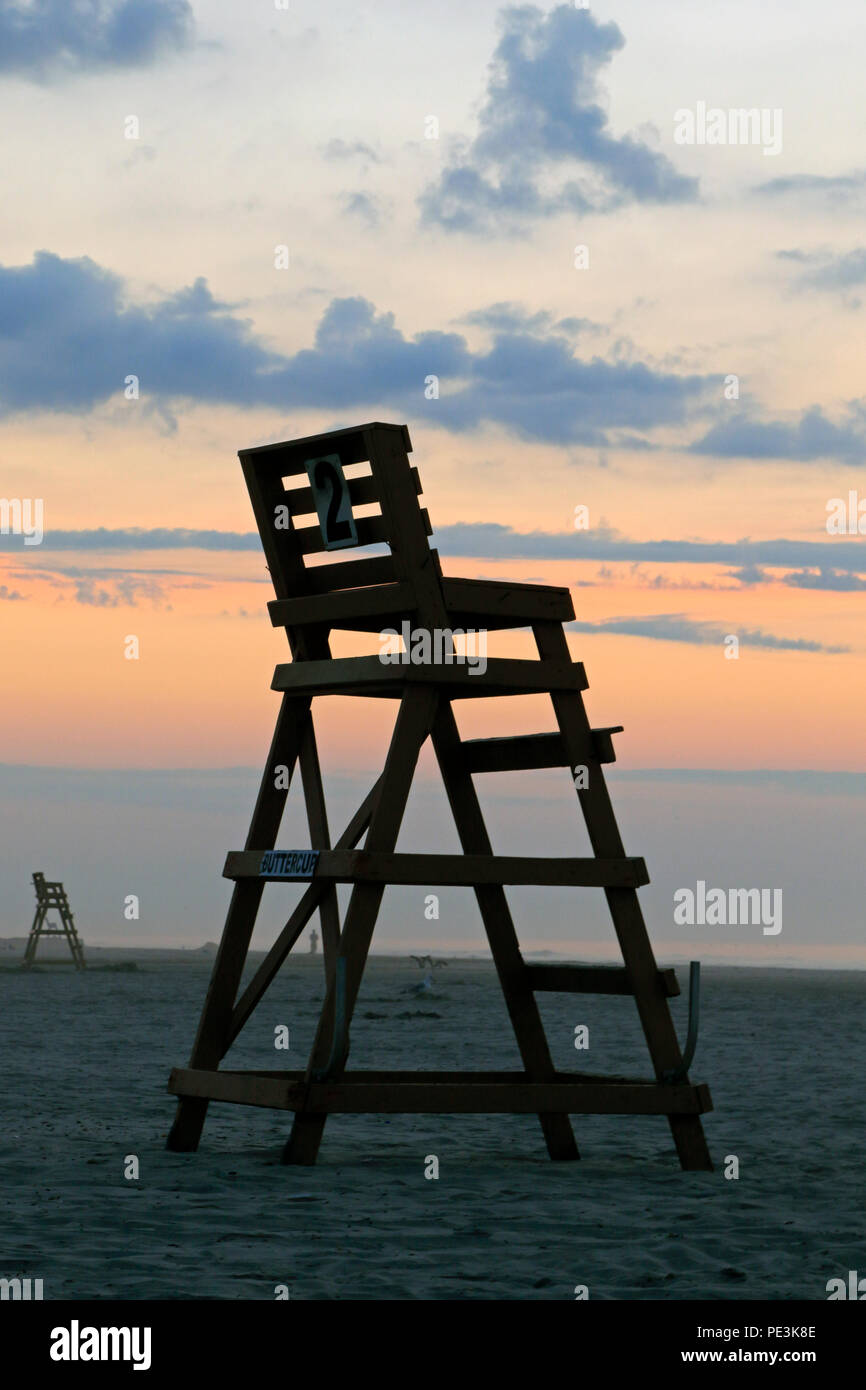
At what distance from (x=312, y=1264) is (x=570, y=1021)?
17.8m

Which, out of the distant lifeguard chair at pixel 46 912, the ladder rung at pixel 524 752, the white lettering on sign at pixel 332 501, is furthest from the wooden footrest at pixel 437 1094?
the distant lifeguard chair at pixel 46 912

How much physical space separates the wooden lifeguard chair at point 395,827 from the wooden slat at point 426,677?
0.4 inches

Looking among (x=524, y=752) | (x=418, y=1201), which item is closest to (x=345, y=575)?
(x=524, y=752)

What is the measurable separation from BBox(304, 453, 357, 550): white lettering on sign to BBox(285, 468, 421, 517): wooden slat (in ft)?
0.12

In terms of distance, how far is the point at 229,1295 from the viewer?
609cm

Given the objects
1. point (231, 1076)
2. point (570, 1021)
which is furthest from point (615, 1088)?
point (570, 1021)

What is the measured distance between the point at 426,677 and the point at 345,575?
0.98 m

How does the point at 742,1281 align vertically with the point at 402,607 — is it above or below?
below

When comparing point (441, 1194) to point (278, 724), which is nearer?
point (441, 1194)

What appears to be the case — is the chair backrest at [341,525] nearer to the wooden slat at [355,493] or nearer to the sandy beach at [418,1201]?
the wooden slat at [355,493]

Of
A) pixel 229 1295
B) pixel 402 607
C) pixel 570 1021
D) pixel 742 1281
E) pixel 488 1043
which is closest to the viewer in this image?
pixel 229 1295

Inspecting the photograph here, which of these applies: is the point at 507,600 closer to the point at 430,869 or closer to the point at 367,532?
the point at 367,532
